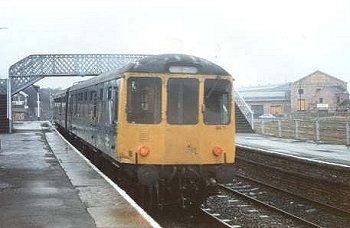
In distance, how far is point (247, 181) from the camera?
17234 millimetres

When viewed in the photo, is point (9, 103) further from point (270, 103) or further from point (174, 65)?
point (270, 103)

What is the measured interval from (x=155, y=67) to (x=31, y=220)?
4.15 m

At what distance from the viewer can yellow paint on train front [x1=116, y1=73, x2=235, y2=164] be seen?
1035 cm

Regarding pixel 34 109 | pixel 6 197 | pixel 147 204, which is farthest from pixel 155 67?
pixel 34 109

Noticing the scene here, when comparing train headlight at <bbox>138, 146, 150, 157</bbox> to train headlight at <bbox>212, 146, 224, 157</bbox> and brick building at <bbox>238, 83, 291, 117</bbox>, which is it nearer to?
train headlight at <bbox>212, 146, 224, 157</bbox>

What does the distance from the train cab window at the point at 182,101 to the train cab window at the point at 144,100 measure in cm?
24

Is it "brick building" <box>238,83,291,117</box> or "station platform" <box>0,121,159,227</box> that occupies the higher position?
"brick building" <box>238,83,291,117</box>

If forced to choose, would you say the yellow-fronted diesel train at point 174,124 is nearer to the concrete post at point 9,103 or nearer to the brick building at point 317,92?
the concrete post at point 9,103

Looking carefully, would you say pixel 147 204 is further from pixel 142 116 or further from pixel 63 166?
pixel 63 166

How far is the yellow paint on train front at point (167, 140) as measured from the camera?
1035 centimetres

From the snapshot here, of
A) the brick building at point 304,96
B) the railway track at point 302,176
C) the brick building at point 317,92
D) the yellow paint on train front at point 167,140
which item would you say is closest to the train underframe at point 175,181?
the yellow paint on train front at point 167,140

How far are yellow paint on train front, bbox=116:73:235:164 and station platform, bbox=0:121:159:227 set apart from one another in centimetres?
88

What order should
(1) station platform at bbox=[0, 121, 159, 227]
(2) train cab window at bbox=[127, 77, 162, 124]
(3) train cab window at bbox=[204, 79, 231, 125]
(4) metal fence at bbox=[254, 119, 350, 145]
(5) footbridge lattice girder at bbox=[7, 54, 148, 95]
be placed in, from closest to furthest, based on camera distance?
(1) station platform at bbox=[0, 121, 159, 227]
(2) train cab window at bbox=[127, 77, 162, 124]
(3) train cab window at bbox=[204, 79, 231, 125]
(4) metal fence at bbox=[254, 119, 350, 145]
(5) footbridge lattice girder at bbox=[7, 54, 148, 95]

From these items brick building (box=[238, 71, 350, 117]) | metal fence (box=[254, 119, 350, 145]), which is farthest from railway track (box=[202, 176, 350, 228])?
brick building (box=[238, 71, 350, 117])
